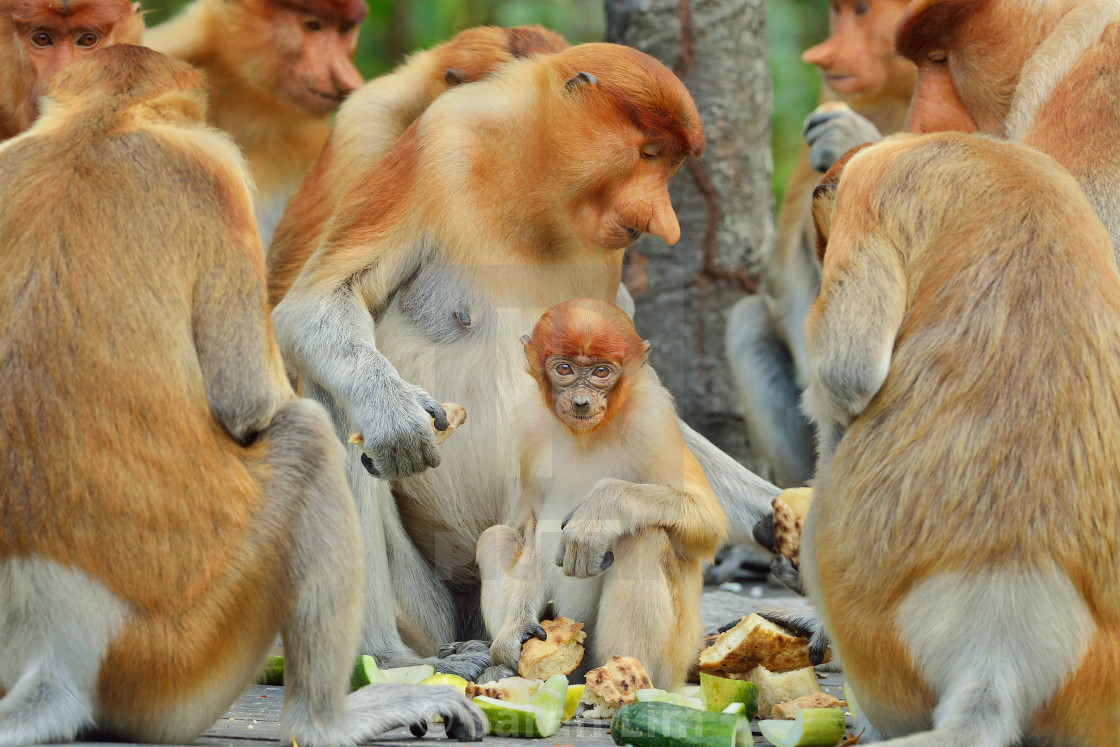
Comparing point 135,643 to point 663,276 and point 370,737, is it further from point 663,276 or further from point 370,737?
point 663,276

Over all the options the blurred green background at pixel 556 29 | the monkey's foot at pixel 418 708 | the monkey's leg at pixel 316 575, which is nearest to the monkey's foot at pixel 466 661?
the monkey's foot at pixel 418 708

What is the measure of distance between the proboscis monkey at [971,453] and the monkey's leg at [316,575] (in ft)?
3.92

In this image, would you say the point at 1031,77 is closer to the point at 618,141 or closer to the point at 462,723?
the point at 618,141

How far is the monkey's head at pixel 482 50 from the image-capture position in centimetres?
514

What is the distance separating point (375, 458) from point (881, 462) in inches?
60.4

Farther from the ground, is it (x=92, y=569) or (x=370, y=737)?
(x=92, y=569)

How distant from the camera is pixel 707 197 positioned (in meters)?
7.01

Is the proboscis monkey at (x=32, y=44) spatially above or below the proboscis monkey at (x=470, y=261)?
above

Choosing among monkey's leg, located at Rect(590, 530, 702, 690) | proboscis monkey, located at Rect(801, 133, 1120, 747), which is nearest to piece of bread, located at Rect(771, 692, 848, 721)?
monkey's leg, located at Rect(590, 530, 702, 690)

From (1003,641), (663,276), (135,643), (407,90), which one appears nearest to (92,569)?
(135,643)

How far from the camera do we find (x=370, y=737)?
3285 mm

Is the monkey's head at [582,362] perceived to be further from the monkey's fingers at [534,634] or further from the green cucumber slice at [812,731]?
the green cucumber slice at [812,731]

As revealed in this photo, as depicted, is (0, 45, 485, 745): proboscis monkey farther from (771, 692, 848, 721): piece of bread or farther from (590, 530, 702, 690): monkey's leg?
(771, 692, 848, 721): piece of bread

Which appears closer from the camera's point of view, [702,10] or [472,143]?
[472,143]
